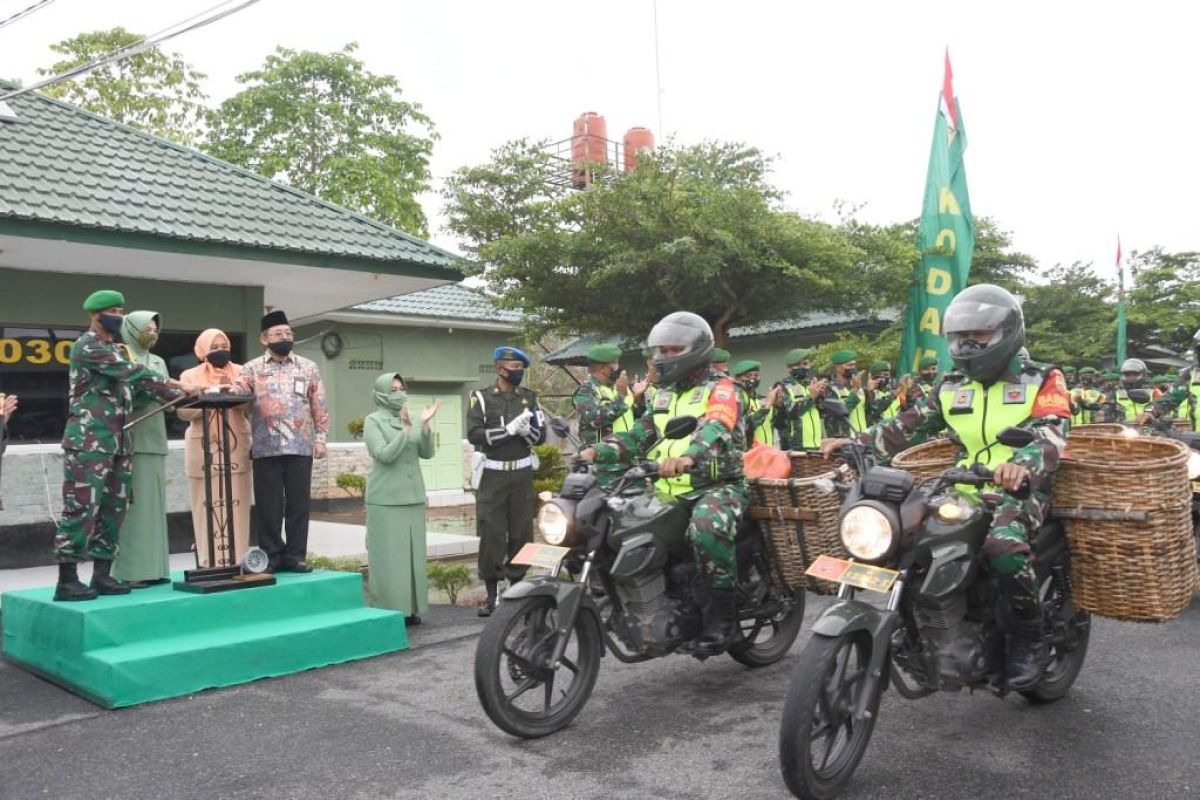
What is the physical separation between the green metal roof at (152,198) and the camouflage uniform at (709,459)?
586cm

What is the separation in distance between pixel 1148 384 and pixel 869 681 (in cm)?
Result: 1594

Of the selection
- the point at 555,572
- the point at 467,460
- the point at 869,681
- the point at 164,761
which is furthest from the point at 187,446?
the point at 467,460

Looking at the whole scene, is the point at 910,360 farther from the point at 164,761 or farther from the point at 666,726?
the point at 164,761

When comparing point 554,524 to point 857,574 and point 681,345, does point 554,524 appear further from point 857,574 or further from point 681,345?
point 857,574

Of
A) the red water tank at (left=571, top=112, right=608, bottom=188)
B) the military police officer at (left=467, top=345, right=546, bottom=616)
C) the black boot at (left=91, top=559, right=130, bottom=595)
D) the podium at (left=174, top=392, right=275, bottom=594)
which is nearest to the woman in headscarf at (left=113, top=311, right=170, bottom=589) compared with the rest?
the black boot at (left=91, top=559, right=130, bottom=595)

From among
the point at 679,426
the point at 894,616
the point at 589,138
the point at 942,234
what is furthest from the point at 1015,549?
the point at 589,138

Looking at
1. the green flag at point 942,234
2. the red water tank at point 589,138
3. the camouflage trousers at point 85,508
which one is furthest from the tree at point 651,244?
the red water tank at point 589,138

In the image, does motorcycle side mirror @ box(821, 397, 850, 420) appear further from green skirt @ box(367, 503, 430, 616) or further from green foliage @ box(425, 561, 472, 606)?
green foliage @ box(425, 561, 472, 606)

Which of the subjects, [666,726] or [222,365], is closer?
[666,726]

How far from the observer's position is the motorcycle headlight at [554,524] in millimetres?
4688

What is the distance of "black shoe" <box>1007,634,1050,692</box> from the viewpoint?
4320 mm

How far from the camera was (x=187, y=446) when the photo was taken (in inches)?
272

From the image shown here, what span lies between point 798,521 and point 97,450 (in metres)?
4.08

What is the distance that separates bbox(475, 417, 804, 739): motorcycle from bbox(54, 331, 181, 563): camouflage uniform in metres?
2.69
